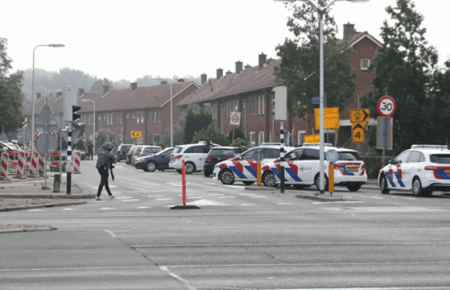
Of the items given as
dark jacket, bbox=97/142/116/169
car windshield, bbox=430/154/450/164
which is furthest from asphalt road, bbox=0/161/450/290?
car windshield, bbox=430/154/450/164

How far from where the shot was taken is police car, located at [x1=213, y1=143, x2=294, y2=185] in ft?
117

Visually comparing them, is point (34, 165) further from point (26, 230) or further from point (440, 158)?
point (26, 230)

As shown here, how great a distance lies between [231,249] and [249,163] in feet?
77.6

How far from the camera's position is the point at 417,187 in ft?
92.4

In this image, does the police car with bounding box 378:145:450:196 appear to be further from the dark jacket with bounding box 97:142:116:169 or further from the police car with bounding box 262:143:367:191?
the dark jacket with bounding box 97:142:116:169

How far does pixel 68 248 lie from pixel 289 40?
34947 millimetres

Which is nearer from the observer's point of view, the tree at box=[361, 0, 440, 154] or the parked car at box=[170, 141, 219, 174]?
the tree at box=[361, 0, 440, 154]

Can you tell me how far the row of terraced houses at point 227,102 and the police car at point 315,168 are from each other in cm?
630

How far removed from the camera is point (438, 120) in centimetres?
3881

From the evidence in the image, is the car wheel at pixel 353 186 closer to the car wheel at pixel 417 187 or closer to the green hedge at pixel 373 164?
the car wheel at pixel 417 187

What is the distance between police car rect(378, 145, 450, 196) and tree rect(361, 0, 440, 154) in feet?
32.1

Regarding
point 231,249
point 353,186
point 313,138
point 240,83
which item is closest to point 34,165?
point 313,138

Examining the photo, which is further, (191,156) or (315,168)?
(191,156)

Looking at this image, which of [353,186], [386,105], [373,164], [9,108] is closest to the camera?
[353,186]
